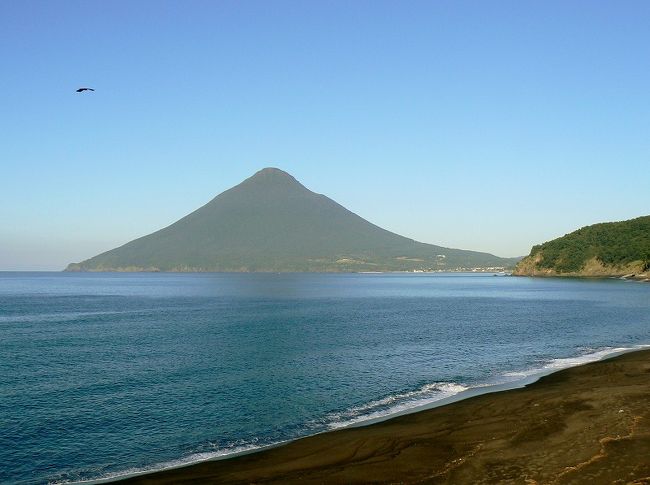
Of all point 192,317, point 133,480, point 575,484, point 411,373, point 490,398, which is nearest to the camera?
point 575,484

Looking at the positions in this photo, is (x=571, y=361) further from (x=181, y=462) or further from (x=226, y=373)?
(x=181, y=462)

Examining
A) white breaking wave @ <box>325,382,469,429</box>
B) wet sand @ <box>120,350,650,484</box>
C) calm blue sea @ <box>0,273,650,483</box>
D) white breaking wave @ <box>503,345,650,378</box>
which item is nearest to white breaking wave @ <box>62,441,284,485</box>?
calm blue sea @ <box>0,273,650,483</box>

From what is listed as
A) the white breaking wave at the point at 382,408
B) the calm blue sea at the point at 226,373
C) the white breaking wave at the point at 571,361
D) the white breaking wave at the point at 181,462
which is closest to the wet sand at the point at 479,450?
the white breaking wave at the point at 181,462

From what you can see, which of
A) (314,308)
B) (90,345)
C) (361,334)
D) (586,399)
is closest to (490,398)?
(586,399)

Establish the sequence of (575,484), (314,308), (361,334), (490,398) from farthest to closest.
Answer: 1. (314,308)
2. (361,334)
3. (490,398)
4. (575,484)

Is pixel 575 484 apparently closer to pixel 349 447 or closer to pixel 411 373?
pixel 349 447

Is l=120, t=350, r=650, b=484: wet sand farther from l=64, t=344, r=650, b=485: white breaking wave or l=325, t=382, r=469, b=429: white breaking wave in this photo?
l=325, t=382, r=469, b=429: white breaking wave
